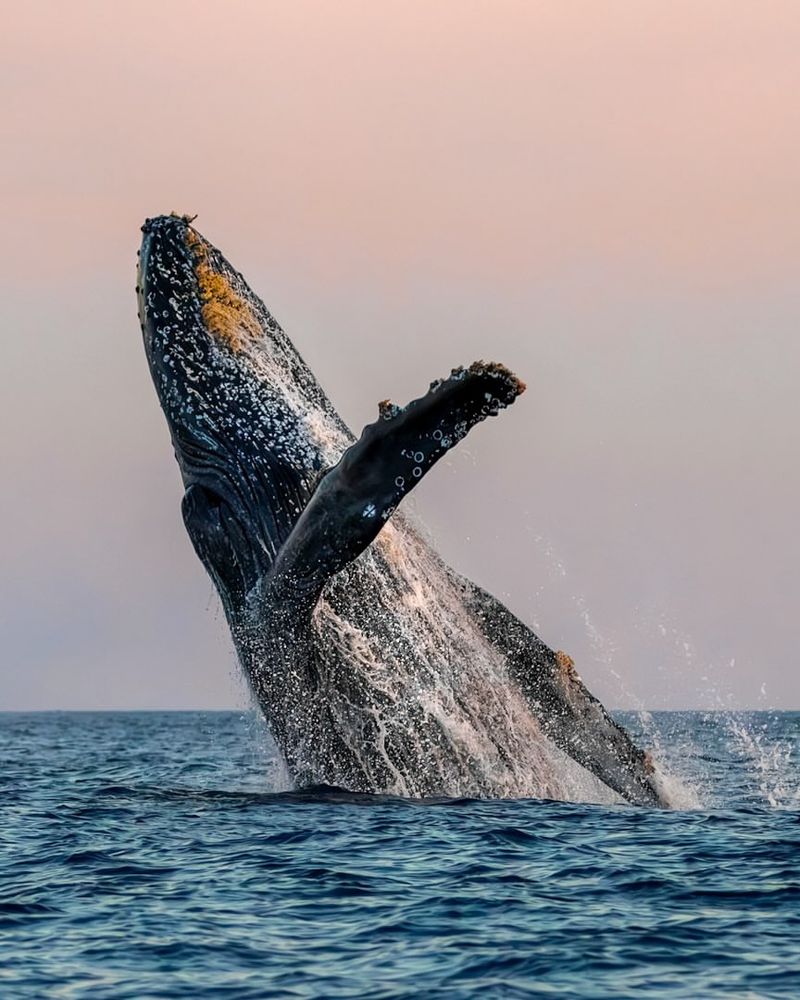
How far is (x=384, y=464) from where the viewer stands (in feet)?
38.7

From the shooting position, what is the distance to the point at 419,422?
1153 centimetres

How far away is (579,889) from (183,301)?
23.1 feet

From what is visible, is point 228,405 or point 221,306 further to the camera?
point 221,306

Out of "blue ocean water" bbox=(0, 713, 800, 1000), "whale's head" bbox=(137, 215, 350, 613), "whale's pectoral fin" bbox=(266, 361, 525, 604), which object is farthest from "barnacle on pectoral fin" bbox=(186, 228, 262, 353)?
"blue ocean water" bbox=(0, 713, 800, 1000)

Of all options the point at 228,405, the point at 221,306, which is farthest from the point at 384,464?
the point at 221,306

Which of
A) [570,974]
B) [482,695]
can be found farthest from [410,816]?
[570,974]

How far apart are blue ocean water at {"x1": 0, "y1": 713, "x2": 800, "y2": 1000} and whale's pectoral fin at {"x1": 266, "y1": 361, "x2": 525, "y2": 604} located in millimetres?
2388

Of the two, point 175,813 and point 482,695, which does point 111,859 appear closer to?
point 175,813

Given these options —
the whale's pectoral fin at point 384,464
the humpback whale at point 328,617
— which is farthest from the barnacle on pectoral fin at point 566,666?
the whale's pectoral fin at point 384,464

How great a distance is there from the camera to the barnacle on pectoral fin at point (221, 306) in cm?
1510

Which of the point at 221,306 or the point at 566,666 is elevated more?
the point at 221,306

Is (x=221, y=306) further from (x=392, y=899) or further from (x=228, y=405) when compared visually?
(x=392, y=899)

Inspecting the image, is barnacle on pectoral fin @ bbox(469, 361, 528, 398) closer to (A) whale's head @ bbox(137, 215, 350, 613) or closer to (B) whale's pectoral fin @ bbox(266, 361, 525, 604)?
(B) whale's pectoral fin @ bbox(266, 361, 525, 604)

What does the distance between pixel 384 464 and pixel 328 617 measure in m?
2.83
